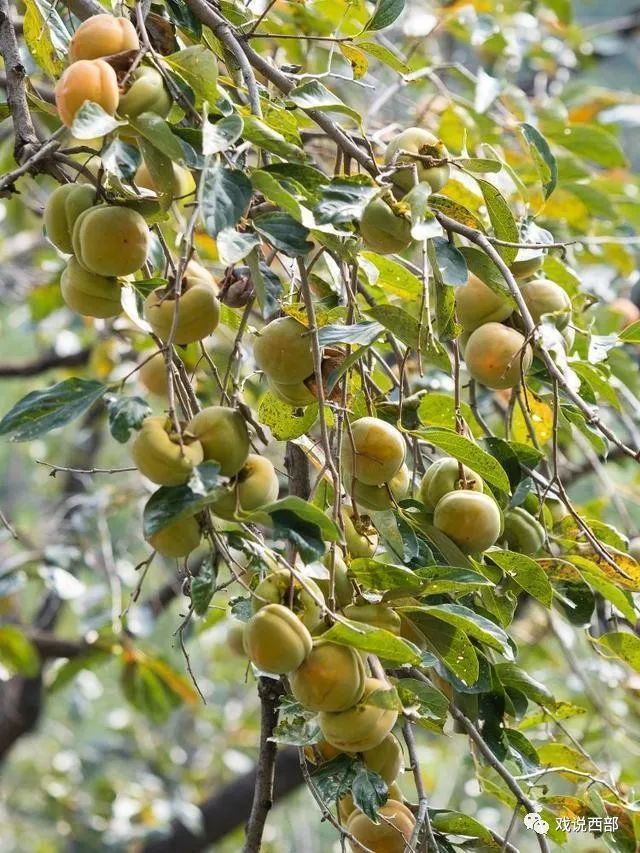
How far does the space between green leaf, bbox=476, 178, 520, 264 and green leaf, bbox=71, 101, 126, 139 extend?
11.0 inches

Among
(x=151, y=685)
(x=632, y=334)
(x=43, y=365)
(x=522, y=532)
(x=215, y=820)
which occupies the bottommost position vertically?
(x=215, y=820)

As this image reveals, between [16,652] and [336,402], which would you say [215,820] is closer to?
[16,652]

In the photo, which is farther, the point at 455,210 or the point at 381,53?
the point at 381,53

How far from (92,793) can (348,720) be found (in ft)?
6.92

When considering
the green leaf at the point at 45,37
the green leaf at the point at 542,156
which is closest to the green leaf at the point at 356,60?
the green leaf at the point at 542,156

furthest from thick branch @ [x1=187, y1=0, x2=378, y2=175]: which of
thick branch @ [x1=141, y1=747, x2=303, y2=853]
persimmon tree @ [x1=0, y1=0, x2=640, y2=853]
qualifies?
thick branch @ [x1=141, y1=747, x2=303, y2=853]

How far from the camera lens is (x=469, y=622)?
66 centimetres

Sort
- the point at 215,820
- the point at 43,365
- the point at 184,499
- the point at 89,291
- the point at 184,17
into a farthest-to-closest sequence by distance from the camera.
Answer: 1. the point at 215,820
2. the point at 43,365
3. the point at 184,17
4. the point at 89,291
5. the point at 184,499

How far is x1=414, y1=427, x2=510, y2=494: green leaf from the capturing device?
28.0 inches

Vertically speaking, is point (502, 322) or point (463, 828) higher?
point (502, 322)

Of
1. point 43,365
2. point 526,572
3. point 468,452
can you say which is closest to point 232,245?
point 468,452

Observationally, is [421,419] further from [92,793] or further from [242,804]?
[92,793]

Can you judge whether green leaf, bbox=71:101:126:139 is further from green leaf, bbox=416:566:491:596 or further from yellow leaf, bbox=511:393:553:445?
yellow leaf, bbox=511:393:553:445

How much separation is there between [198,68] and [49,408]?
0.73 feet
